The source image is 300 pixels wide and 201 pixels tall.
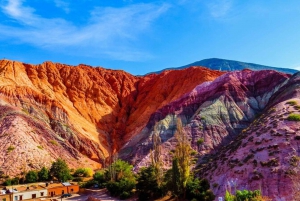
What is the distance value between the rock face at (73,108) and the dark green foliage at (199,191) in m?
35.1

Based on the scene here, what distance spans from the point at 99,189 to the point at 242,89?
1440 inches

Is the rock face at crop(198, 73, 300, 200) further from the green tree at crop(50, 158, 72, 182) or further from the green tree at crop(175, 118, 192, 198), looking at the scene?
the green tree at crop(50, 158, 72, 182)

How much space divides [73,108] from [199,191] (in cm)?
6869

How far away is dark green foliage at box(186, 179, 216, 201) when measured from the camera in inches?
1355

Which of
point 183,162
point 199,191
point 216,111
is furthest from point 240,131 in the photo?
point 199,191

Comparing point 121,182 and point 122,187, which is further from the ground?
point 121,182

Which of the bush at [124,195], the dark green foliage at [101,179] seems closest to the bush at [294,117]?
the bush at [124,195]

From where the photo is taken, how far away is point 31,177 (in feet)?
179

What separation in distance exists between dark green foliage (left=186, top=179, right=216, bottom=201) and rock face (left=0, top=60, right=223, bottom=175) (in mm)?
35057

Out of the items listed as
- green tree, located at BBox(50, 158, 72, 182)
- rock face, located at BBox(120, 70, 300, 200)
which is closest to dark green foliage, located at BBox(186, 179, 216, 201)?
rock face, located at BBox(120, 70, 300, 200)

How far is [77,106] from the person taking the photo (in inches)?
3907

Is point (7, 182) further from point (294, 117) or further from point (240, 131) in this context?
point (294, 117)

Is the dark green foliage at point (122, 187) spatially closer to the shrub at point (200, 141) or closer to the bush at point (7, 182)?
the shrub at point (200, 141)

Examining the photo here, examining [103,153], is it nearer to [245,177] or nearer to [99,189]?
[99,189]
